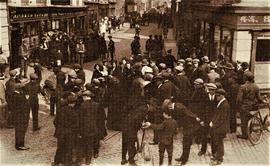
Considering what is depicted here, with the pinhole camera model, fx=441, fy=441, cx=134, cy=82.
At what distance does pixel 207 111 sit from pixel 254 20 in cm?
589

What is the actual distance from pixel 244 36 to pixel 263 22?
775 millimetres

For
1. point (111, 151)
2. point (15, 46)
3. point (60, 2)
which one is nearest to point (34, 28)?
point (15, 46)

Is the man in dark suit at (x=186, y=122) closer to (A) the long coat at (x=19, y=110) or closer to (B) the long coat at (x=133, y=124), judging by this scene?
(B) the long coat at (x=133, y=124)

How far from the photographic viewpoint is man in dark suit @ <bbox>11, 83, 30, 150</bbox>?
10.4 metres

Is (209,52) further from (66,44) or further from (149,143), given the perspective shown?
(149,143)

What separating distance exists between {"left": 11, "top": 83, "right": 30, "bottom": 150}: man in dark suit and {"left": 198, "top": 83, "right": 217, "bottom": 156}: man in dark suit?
4190 millimetres

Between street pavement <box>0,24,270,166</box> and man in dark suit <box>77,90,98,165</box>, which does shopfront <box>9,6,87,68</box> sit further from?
man in dark suit <box>77,90,98,165</box>

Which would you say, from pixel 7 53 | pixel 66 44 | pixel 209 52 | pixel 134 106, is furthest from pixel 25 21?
pixel 134 106

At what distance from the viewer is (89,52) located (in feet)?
80.1

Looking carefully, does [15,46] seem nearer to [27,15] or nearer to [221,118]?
[27,15]

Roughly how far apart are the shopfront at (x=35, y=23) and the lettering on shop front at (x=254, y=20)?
10160 mm

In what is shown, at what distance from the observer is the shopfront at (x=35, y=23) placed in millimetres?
20250

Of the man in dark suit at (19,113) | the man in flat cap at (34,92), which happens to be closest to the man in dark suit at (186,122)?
the man in dark suit at (19,113)

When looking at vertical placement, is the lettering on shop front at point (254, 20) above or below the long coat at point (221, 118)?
above
